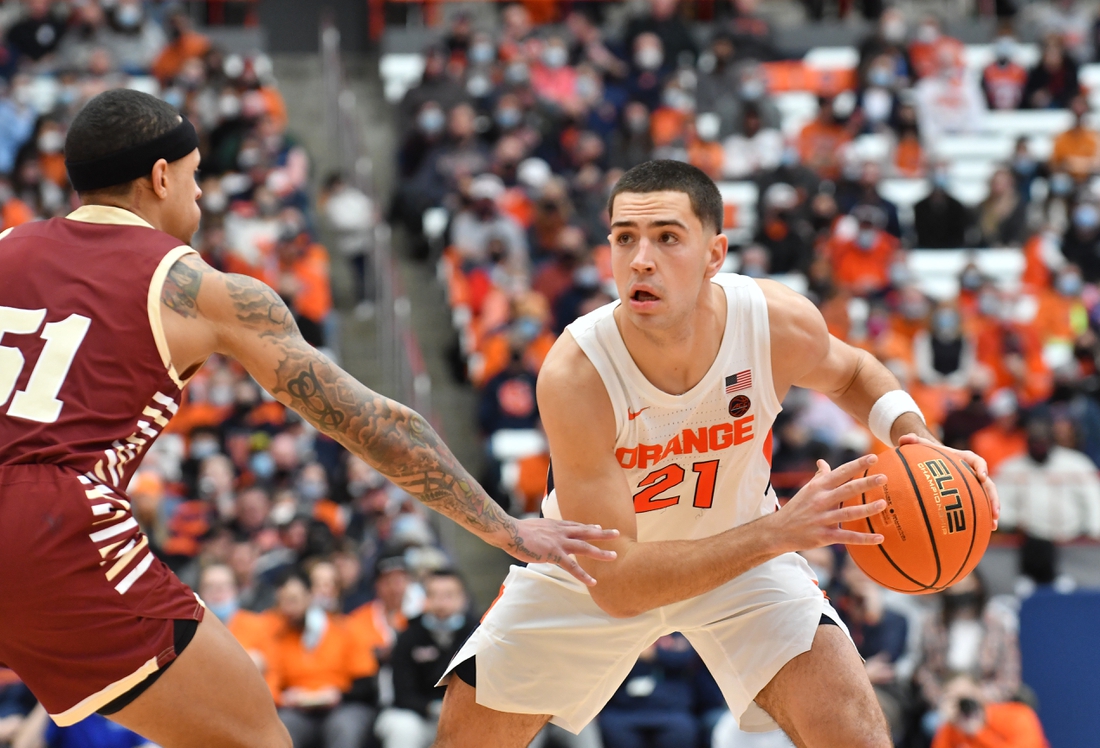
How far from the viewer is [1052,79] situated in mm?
17531

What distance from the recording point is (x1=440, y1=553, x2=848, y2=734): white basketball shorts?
16.7ft

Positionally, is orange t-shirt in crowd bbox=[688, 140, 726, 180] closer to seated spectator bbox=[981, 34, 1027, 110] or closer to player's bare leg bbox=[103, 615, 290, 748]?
seated spectator bbox=[981, 34, 1027, 110]

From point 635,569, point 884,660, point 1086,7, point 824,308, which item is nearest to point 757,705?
point 635,569

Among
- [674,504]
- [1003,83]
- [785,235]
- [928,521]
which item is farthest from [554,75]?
[928,521]

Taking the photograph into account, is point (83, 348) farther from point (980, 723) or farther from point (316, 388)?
point (980, 723)

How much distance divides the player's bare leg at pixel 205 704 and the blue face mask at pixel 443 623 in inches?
195

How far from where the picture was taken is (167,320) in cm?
394

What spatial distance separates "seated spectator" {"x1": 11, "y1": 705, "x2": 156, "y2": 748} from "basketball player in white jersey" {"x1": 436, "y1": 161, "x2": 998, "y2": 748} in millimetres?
4039

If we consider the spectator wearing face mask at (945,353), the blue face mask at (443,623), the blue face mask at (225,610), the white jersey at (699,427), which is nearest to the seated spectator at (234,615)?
the blue face mask at (225,610)

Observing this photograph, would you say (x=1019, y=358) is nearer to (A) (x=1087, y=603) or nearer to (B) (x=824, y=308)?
(B) (x=824, y=308)

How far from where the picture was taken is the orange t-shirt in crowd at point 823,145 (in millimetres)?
15805

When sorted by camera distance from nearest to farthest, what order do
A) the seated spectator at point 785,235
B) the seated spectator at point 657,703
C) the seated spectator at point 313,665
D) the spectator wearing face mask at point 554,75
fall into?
the seated spectator at point 313,665 → the seated spectator at point 657,703 → the seated spectator at point 785,235 → the spectator wearing face mask at point 554,75

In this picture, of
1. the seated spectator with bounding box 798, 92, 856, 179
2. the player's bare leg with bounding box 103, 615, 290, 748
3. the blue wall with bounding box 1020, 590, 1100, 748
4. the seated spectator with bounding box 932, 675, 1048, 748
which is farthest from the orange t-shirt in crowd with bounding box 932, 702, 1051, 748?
the seated spectator with bounding box 798, 92, 856, 179

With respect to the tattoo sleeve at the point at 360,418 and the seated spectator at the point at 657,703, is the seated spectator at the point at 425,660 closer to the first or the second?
the seated spectator at the point at 657,703
